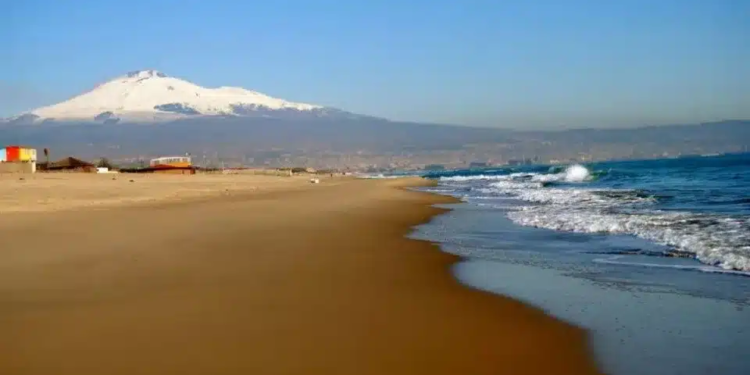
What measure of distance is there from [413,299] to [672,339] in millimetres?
2798

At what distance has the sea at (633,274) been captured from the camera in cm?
561

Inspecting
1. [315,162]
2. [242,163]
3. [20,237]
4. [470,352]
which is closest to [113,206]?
[20,237]

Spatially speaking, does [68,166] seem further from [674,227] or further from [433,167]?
[433,167]

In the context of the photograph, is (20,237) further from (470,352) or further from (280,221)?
(470,352)

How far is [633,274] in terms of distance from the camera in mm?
9141

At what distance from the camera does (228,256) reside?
35.9 feet

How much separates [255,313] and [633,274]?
16.9 ft

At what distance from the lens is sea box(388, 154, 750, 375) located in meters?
5.61

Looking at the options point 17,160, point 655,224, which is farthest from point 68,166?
point 655,224

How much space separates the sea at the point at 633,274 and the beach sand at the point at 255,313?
0.43 m

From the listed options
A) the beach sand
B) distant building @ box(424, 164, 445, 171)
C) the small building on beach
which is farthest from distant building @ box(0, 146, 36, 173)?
distant building @ box(424, 164, 445, 171)

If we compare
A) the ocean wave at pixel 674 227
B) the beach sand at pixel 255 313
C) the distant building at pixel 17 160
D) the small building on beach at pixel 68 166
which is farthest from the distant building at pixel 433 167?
the beach sand at pixel 255 313

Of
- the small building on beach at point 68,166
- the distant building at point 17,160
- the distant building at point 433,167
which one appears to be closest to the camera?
the distant building at point 17,160

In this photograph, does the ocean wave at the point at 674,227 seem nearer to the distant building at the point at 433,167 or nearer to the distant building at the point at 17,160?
the distant building at the point at 17,160
